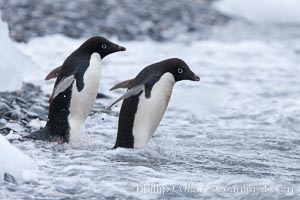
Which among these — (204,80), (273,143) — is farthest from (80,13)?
(273,143)

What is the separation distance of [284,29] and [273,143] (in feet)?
32.1

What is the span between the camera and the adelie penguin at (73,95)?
21.3 ft

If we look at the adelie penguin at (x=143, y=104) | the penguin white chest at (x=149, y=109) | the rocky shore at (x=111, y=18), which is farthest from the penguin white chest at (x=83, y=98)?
the rocky shore at (x=111, y=18)

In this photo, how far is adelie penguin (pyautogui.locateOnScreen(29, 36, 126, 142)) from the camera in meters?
6.48

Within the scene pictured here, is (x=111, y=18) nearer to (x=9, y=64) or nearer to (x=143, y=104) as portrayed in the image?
(x=9, y=64)

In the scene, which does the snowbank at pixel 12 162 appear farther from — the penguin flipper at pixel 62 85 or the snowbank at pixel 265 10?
the snowbank at pixel 265 10

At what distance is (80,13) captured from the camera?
1616 centimetres

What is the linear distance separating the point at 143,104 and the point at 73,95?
23.9 inches

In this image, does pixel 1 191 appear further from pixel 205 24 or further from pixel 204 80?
pixel 205 24

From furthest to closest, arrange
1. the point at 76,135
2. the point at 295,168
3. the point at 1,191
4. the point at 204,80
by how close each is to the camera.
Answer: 1. the point at 204,80
2. the point at 76,135
3. the point at 295,168
4. the point at 1,191

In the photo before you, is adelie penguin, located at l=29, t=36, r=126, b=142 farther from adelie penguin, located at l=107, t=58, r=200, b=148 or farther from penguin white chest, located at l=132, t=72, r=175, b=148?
penguin white chest, located at l=132, t=72, r=175, b=148

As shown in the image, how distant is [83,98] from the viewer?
21.8 feet

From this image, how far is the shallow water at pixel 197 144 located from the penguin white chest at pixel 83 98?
0.58 feet

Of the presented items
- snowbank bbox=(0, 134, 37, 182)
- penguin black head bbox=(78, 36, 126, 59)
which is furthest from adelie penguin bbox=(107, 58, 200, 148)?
snowbank bbox=(0, 134, 37, 182)
